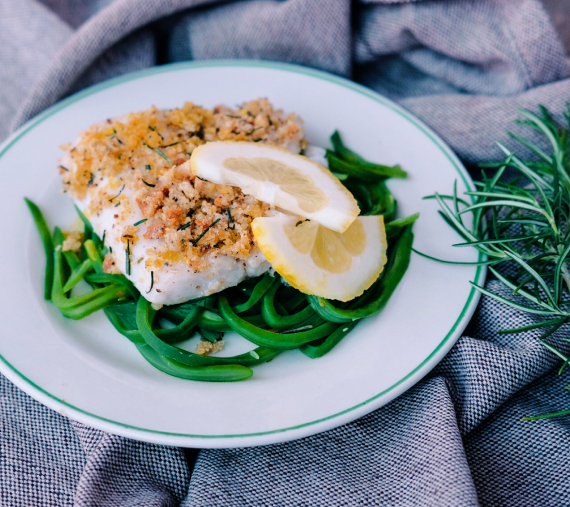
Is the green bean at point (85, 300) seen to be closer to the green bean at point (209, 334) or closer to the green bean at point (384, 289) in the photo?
the green bean at point (209, 334)

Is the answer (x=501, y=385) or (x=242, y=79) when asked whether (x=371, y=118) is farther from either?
(x=501, y=385)

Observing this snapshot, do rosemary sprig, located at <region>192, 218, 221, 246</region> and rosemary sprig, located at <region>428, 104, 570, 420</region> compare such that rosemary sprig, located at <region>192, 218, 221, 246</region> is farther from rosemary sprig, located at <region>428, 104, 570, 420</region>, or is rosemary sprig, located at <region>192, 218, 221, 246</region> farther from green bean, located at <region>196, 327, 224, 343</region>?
rosemary sprig, located at <region>428, 104, 570, 420</region>

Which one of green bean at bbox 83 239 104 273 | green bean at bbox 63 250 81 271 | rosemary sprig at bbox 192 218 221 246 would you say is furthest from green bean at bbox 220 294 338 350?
green bean at bbox 63 250 81 271

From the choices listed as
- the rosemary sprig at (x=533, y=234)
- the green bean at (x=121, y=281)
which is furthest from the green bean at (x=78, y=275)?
the rosemary sprig at (x=533, y=234)

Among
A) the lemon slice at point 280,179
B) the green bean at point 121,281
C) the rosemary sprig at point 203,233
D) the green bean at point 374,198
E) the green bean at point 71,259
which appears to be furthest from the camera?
the green bean at point 374,198

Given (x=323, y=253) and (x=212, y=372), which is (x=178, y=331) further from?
(x=323, y=253)

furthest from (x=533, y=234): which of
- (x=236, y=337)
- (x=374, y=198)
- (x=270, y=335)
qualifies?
(x=236, y=337)

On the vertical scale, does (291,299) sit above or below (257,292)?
below
